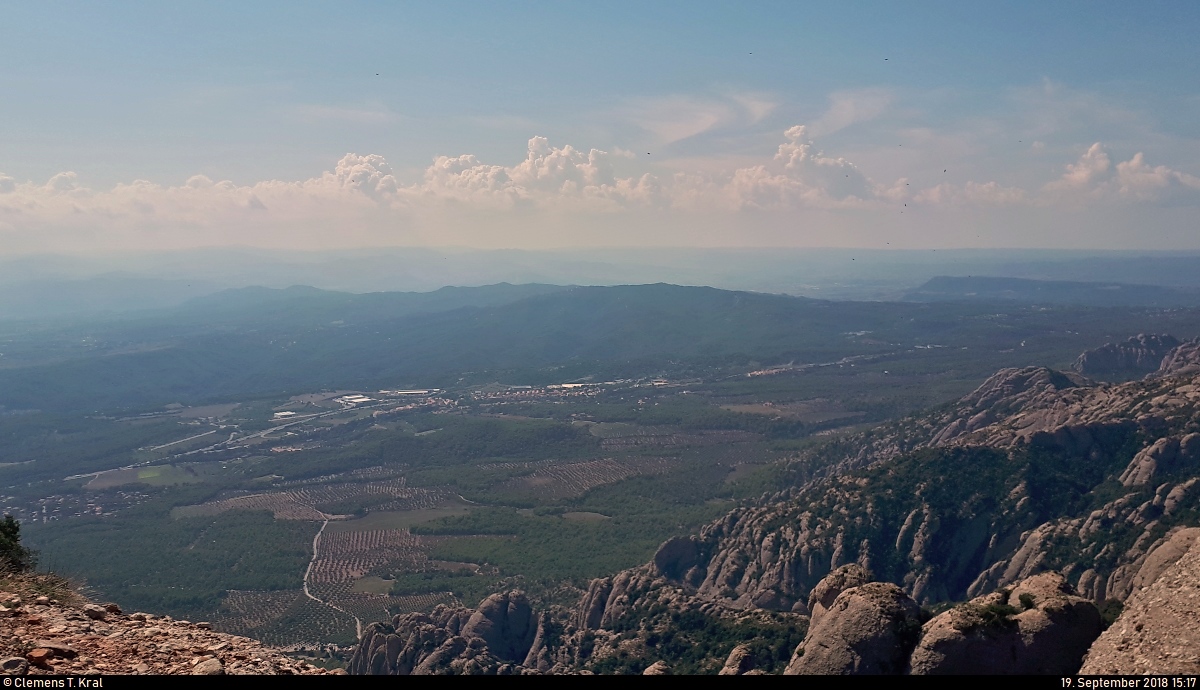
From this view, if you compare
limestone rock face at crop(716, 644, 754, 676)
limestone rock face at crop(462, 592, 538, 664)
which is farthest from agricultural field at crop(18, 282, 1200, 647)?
limestone rock face at crop(716, 644, 754, 676)

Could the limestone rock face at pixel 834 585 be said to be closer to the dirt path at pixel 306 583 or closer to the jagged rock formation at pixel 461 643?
the jagged rock formation at pixel 461 643

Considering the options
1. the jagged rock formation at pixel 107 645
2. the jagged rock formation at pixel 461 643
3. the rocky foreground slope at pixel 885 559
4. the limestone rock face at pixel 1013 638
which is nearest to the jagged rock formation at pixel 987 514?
the rocky foreground slope at pixel 885 559

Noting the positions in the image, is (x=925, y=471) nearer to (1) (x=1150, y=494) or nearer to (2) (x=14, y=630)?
(1) (x=1150, y=494)

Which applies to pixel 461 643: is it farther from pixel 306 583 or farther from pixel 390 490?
pixel 390 490

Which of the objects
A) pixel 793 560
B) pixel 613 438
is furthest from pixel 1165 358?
pixel 793 560

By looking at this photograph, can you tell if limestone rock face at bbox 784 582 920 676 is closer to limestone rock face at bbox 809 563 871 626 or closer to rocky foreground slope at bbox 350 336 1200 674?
rocky foreground slope at bbox 350 336 1200 674

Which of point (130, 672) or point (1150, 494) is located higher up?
point (130, 672)

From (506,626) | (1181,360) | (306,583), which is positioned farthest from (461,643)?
(1181,360)
